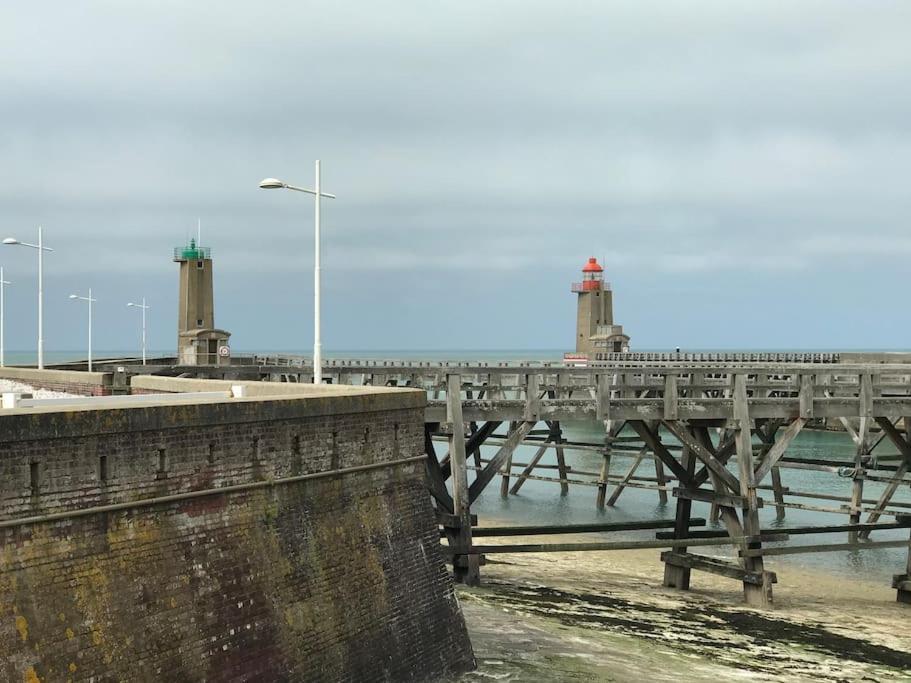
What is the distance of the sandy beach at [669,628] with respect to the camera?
14285mm

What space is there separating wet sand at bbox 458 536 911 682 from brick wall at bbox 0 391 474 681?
1.97m

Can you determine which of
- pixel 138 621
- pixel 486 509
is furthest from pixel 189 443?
pixel 486 509

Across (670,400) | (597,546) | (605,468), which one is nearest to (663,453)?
(670,400)

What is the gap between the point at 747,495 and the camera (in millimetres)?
19578

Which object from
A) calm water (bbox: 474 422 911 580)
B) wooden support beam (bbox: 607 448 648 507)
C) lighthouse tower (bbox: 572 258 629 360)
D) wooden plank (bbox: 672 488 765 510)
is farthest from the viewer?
lighthouse tower (bbox: 572 258 629 360)

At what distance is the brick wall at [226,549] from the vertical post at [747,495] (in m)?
7.90

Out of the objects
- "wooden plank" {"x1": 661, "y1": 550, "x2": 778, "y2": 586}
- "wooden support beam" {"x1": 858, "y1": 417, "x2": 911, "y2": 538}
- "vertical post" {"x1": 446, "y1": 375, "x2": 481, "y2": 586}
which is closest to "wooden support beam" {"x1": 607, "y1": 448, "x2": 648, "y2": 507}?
"wooden support beam" {"x1": 858, "y1": 417, "x2": 911, "y2": 538}

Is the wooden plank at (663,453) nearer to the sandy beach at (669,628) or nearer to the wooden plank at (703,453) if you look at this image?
the wooden plank at (703,453)

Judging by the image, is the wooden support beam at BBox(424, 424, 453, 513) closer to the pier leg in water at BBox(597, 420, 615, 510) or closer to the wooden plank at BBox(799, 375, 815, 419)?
the wooden plank at BBox(799, 375, 815, 419)

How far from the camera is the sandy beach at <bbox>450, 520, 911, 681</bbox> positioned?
1429cm

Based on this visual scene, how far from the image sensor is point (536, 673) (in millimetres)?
13477

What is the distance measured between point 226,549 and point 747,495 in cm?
1203

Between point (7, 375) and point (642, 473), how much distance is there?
30.1m

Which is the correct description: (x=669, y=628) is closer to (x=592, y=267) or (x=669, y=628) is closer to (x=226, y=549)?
(x=226, y=549)
